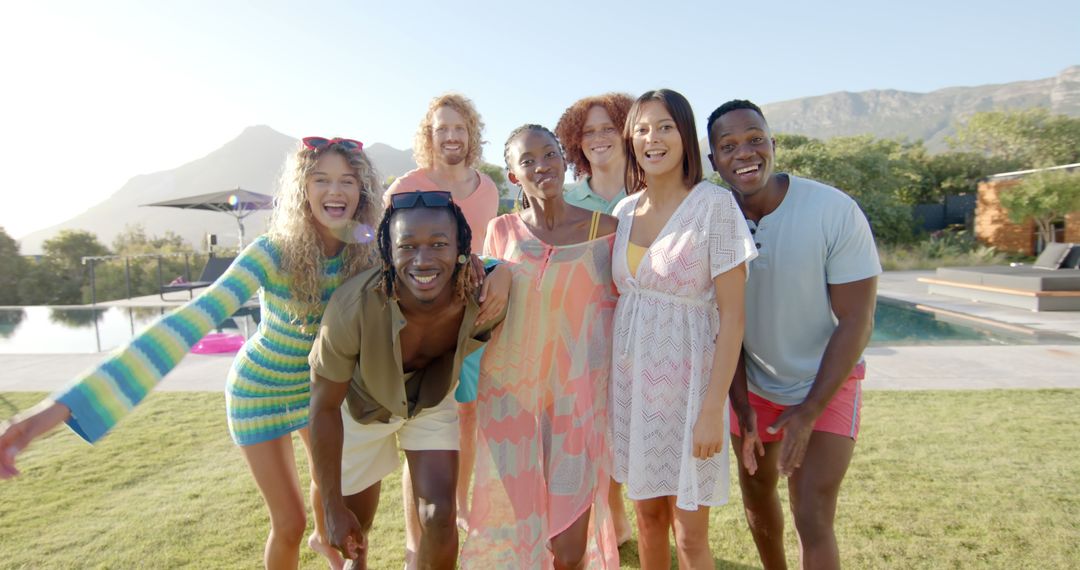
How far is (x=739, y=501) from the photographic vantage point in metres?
3.99

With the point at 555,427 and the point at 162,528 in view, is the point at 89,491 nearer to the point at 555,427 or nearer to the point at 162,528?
the point at 162,528

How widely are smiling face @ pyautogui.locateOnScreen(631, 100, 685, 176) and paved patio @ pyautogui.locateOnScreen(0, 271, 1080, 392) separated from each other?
5182mm

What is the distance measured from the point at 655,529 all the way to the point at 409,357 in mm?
1290

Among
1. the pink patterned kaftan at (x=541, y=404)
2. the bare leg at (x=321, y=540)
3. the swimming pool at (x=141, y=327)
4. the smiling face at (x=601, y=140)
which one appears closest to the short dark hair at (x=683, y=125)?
the pink patterned kaftan at (x=541, y=404)

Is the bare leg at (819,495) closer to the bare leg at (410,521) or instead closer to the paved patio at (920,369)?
the bare leg at (410,521)

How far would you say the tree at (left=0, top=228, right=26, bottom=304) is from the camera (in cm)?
2075

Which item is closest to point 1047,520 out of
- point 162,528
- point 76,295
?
point 162,528

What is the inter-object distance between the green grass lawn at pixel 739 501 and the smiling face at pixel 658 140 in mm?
2150

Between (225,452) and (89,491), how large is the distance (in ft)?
3.09

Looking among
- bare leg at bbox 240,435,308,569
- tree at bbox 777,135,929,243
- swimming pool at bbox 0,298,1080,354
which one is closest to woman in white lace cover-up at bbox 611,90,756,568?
bare leg at bbox 240,435,308,569

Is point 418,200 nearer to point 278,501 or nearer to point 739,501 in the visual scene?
point 278,501

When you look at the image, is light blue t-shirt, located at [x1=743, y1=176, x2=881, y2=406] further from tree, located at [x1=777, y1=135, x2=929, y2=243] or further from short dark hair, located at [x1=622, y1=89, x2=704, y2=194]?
tree, located at [x1=777, y1=135, x2=929, y2=243]

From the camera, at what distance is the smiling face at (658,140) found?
8.20 ft

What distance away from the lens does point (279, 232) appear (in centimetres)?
261
